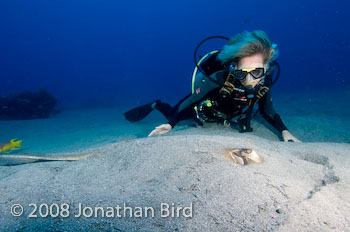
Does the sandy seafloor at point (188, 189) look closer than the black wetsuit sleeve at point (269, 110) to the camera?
Yes

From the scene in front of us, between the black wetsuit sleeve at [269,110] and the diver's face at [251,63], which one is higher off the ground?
the diver's face at [251,63]

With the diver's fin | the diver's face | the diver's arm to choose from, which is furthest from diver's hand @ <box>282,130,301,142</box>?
the diver's fin

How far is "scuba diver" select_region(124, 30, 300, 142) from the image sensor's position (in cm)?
Answer: 400

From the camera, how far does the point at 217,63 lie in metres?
5.03

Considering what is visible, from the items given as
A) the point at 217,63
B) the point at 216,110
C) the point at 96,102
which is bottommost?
the point at 96,102

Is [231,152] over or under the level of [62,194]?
over

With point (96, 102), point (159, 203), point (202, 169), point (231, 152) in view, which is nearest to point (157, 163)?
point (202, 169)

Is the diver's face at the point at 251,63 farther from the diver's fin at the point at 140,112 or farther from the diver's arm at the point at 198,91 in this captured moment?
the diver's fin at the point at 140,112

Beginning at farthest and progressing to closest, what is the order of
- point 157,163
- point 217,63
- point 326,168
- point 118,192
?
point 217,63 → point 326,168 → point 157,163 → point 118,192

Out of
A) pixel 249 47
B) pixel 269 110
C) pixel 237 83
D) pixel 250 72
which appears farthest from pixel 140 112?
pixel 249 47

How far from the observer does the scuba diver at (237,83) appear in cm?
400

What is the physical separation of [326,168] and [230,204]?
60.1 inches

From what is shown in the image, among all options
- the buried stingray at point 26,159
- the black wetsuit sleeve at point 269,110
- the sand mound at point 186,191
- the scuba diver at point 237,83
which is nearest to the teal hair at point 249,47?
the scuba diver at point 237,83

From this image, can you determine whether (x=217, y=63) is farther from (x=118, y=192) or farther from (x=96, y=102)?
(x=96, y=102)
